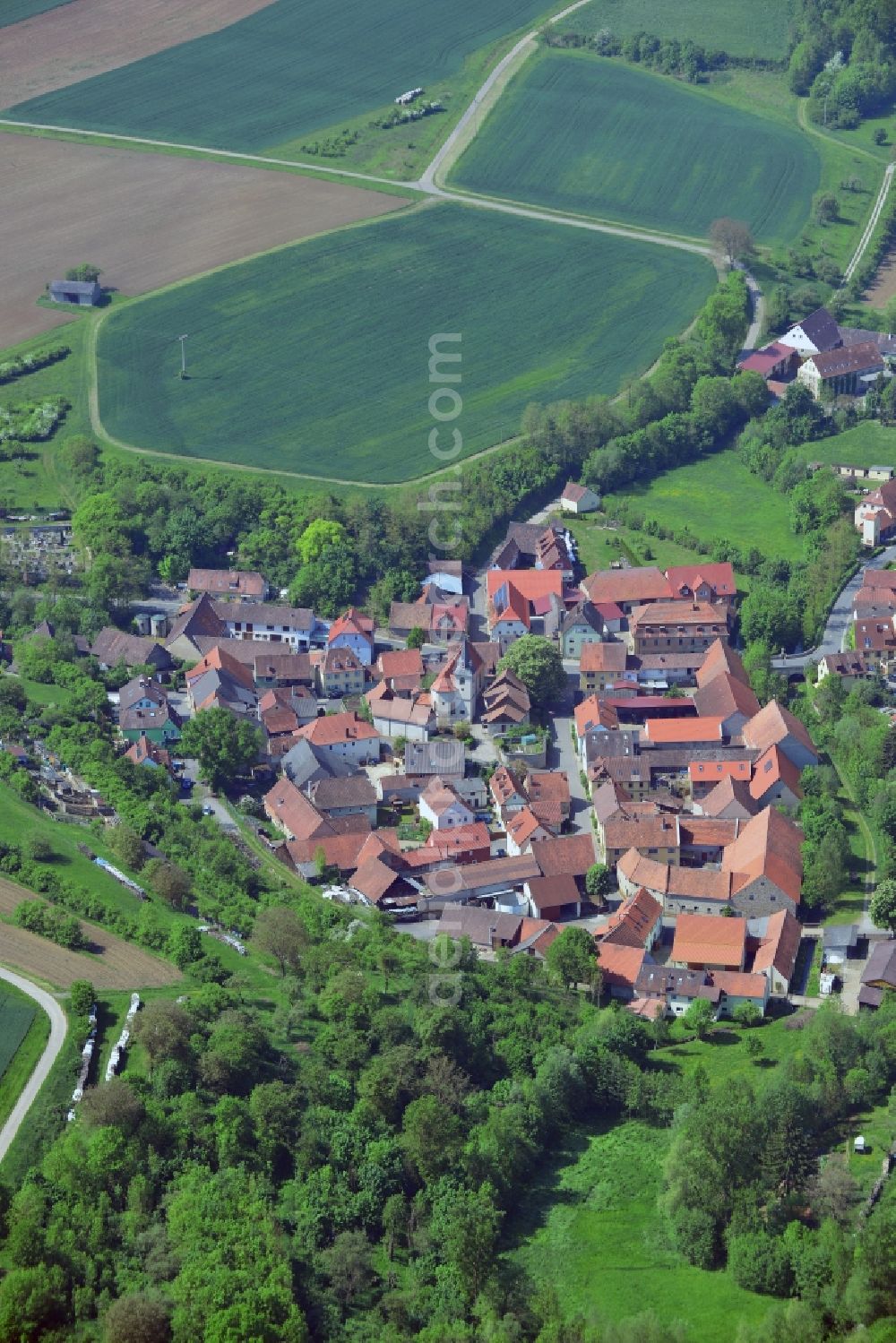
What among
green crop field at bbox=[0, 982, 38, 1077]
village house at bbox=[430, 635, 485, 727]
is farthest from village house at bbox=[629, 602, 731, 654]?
green crop field at bbox=[0, 982, 38, 1077]

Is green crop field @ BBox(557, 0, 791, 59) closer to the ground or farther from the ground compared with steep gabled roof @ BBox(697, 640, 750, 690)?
farther from the ground

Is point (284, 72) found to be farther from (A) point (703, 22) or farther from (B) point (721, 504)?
(B) point (721, 504)

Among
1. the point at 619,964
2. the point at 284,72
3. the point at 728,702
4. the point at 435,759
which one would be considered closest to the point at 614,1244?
the point at 619,964

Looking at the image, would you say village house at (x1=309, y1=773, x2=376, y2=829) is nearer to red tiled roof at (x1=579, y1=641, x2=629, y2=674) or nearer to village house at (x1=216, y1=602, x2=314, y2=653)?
red tiled roof at (x1=579, y1=641, x2=629, y2=674)

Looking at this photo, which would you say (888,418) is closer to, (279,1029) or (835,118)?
(835,118)

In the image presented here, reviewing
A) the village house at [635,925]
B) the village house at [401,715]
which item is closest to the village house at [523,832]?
the village house at [635,925]
